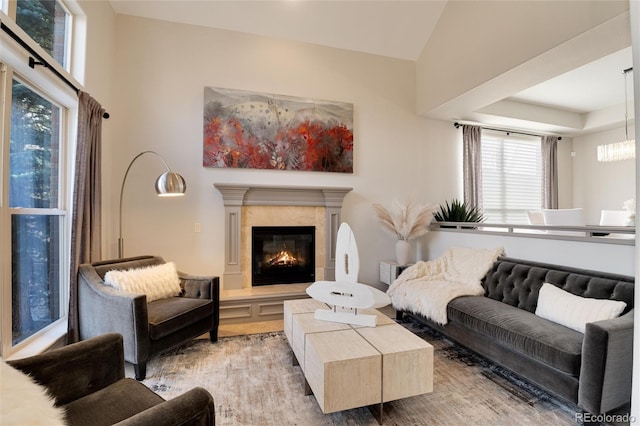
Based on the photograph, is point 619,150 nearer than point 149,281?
No

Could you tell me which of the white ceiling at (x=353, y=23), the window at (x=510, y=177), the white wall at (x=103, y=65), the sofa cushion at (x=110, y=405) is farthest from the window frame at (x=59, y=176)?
the window at (x=510, y=177)

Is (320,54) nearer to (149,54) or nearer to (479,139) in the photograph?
(149,54)

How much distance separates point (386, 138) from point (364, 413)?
355 cm

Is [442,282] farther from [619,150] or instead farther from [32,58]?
Result: [32,58]

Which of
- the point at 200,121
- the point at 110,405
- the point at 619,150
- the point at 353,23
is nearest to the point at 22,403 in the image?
the point at 110,405

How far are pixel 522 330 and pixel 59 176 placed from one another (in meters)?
3.88

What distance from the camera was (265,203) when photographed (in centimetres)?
384

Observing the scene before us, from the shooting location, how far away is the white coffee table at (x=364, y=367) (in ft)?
5.42

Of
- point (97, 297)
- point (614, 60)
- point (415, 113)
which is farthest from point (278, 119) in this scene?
point (614, 60)

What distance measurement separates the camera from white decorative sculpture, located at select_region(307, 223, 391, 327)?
2.16 m

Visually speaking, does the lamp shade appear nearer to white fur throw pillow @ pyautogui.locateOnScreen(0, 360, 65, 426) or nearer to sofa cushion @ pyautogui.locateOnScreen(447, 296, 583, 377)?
white fur throw pillow @ pyautogui.locateOnScreen(0, 360, 65, 426)

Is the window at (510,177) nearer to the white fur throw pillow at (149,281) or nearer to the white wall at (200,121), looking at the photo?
the white wall at (200,121)

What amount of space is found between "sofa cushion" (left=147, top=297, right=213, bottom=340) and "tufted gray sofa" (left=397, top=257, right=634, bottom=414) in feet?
6.96

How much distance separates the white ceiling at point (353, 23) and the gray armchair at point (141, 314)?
294 cm
